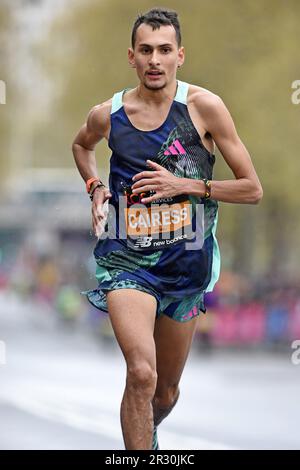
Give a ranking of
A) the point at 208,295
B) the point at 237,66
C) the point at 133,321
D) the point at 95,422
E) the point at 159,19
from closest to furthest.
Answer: the point at 133,321
the point at 159,19
the point at 95,422
the point at 208,295
the point at 237,66

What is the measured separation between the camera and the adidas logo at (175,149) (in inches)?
283

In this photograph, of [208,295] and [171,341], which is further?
[208,295]

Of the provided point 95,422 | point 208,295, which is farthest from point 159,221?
point 208,295

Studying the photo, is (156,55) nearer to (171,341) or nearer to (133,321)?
(133,321)

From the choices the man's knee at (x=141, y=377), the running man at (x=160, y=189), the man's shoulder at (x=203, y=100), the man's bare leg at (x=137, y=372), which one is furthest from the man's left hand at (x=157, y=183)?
the man's knee at (x=141, y=377)

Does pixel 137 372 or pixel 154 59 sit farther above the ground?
pixel 154 59

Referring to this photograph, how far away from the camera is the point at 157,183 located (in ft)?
23.2

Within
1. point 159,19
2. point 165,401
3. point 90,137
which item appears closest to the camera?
point 159,19

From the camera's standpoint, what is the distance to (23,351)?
27047mm

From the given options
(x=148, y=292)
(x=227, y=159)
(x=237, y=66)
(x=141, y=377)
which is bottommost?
(x=141, y=377)

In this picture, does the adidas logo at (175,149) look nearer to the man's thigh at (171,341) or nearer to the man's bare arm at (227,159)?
the man's bare arm at (227,159)

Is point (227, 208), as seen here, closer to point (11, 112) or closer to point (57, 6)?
point (57, 6)

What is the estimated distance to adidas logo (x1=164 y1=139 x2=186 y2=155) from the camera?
23.6 feet

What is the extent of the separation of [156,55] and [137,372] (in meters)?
1.47
